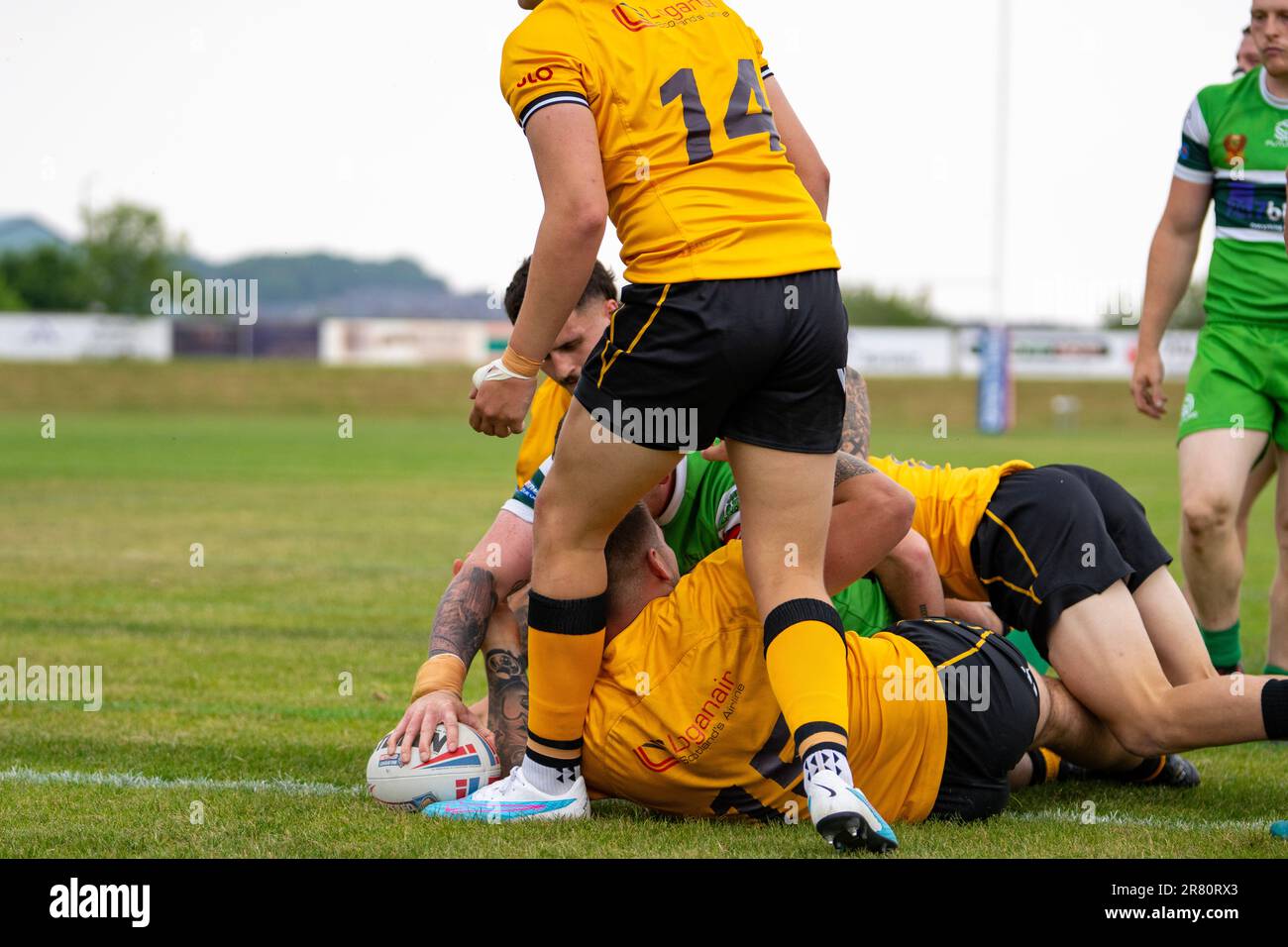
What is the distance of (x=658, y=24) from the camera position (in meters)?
3.52

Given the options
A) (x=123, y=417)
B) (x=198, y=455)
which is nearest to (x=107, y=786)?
(x=198, y=455)

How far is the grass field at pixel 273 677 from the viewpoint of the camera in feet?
11.3

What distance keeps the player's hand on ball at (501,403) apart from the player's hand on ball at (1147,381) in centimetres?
277

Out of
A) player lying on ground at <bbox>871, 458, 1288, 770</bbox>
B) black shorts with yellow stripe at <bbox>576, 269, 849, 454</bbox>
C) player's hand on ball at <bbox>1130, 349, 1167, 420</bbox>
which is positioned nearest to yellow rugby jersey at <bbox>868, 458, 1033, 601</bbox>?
player lying on ground at <bbox>871, 458, 1288, 770</bbox>

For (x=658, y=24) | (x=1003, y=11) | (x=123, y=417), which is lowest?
(x=123, y=417)

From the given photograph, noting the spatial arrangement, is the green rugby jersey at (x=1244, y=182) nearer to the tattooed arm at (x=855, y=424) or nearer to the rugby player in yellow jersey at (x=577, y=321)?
the tattooed arm at (x=855, y=424)

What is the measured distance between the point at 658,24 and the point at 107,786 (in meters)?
2.46

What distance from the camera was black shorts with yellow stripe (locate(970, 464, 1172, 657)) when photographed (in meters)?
3.95

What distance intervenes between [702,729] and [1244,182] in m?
3.12

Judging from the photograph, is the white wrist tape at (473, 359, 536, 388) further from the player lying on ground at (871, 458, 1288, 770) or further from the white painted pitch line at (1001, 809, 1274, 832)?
the white painted pitch line at (1001, 809, 1274, 832)

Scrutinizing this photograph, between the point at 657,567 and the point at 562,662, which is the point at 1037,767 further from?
the point at 562,662

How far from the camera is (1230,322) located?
5312 mm
